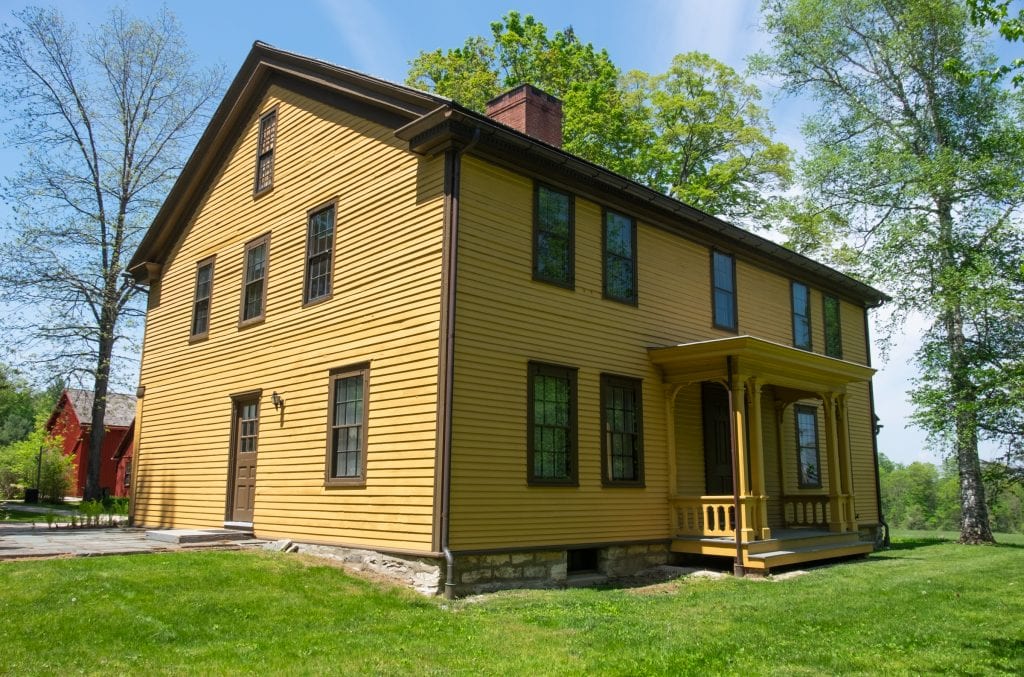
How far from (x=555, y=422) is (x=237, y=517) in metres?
6.59

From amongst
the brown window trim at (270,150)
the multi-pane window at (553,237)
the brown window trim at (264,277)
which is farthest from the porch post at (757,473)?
the brown window trim at (270,150)

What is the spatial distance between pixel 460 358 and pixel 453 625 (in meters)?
3.70

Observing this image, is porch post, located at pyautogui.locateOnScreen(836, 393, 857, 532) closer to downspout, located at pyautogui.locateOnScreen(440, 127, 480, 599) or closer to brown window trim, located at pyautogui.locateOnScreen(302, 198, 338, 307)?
downspout, located at pyautogui.locateOnScreen(440, 127, 480, 599)

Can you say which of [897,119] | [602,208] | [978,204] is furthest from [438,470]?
[897,119]

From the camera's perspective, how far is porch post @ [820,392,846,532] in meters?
16.3

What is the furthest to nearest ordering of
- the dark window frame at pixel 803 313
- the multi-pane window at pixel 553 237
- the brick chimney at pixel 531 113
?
1. the dark window frame at pixel 803 313
2. the brick chimney at pixel 531 113
3. the multi-pane window at pixel 553 237

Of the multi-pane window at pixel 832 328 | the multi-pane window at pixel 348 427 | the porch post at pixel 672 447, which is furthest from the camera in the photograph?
the multi-pane window at pixel 832 328

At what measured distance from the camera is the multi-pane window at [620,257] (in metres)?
14.0

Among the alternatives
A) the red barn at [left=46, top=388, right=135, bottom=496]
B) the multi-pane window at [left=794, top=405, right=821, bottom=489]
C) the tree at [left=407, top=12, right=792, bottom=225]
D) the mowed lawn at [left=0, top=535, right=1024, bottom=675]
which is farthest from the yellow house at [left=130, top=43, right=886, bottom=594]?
the red barn at [left=46, top=388, right=135, bottom=496]

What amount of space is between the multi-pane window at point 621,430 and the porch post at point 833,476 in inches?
195

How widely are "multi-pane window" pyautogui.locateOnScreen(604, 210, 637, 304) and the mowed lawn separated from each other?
16.7ft

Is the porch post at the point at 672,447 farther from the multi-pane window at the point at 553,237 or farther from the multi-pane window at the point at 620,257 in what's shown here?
the multi-pane window at the point at 553,237

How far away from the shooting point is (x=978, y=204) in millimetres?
23781

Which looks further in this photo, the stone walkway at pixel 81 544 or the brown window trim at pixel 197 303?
the brown window trim at pixel 197 303
